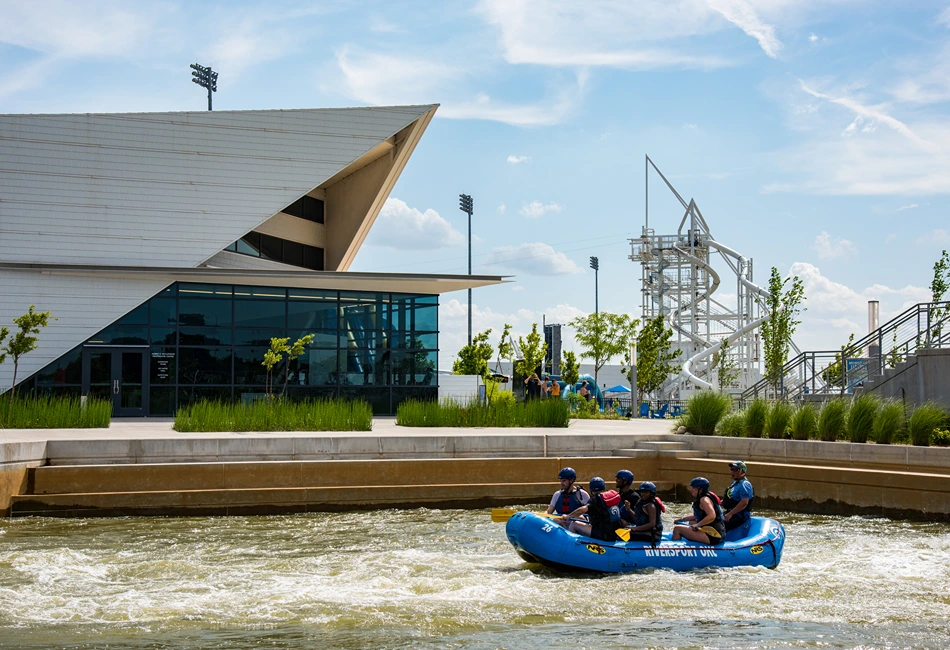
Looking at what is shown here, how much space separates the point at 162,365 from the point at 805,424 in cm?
1965

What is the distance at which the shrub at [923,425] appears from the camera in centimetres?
1898

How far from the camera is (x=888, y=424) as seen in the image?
19.4 m

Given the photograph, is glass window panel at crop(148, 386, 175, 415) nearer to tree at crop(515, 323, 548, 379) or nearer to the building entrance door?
the building entrance door

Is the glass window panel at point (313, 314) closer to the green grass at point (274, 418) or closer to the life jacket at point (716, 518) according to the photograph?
the green grass at point (274, 418)

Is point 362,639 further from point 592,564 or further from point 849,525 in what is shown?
point 849,525

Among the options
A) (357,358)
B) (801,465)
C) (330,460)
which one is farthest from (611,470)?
(357,358)

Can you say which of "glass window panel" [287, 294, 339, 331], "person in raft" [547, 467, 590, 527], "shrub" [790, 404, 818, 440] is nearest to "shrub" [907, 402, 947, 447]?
"shrub" [790, 404, 818, 440]

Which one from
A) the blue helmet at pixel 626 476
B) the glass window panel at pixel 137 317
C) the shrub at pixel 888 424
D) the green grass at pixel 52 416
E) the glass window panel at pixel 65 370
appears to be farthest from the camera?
the glass window panel at pixel 137 317

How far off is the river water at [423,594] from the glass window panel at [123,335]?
47.5ft

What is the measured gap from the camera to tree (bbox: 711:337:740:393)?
5588 cm

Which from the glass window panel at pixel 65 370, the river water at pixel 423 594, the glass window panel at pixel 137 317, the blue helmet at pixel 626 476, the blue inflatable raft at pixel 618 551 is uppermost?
the glass window panel at pixel 137 317

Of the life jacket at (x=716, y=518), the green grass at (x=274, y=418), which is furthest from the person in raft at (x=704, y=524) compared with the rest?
the green grass at (x=274, y=418)

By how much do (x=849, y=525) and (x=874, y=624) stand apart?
22.7ft

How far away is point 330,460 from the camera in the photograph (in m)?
19.3
